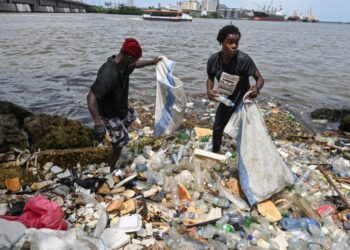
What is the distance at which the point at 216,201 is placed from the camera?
3.75m

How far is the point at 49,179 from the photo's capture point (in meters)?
4.07

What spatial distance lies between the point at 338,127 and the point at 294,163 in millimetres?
3238

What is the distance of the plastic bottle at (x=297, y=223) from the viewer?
3375mm

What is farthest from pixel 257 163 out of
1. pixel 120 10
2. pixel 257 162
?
pixel 120 10

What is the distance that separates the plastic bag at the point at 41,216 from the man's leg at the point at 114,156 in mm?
1266

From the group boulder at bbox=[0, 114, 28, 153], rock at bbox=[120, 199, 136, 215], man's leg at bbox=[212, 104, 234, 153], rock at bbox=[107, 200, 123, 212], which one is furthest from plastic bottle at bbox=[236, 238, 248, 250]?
boulder at bbox=[0, 114, 28, 153]

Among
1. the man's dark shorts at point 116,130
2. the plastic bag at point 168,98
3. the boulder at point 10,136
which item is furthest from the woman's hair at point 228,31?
the boulder at point 10,136

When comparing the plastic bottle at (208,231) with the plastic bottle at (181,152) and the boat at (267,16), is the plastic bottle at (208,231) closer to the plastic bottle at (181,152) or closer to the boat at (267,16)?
the plastic bottle at (181,152)

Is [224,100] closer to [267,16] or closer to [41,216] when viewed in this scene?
[41,216]

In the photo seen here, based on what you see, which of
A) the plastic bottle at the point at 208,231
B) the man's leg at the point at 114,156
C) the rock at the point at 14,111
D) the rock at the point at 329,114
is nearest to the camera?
the plastic bottle at the point at 208,231

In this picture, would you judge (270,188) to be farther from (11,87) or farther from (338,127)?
(11,87)

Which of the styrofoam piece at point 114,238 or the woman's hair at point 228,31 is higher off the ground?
the woman's hair at point 228,31

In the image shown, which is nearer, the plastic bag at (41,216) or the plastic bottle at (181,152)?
the plastic bag at (41,216)

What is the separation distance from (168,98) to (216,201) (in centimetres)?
148
